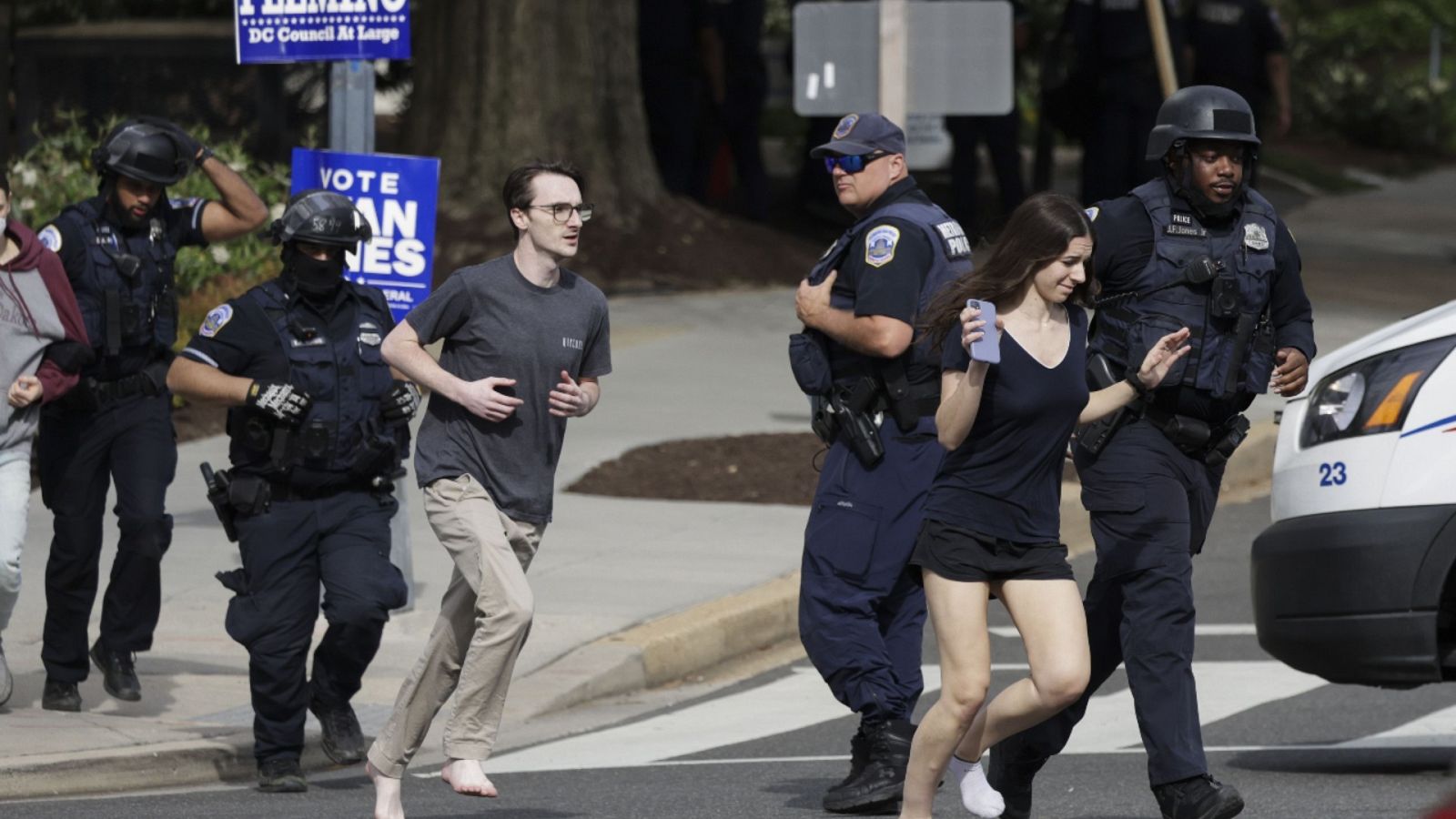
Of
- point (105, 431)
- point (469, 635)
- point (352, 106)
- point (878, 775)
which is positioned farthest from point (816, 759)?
point (352, 106)

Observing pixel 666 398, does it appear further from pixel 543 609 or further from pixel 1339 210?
pixel 1339 210

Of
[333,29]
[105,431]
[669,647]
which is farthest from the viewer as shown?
[669,647]

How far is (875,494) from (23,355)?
2757 millimetres

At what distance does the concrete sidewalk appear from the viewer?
25.0ft

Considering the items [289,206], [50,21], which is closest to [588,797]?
[289,206]

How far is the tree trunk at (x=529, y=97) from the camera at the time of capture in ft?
58.5

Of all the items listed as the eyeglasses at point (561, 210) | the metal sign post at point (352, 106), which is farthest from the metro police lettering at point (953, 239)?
the metal sign post at point (352, 106)

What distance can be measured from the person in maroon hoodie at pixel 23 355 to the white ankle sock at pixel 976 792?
10.3 ft

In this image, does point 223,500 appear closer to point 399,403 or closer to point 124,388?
point 399,403

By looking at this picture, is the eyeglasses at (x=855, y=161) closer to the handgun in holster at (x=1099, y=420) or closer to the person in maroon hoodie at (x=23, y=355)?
the handgun in holster at (x=1099, y=420)

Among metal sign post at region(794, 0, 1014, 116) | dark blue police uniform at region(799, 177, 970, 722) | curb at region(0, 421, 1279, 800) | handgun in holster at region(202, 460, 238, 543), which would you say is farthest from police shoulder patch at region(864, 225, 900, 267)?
metal sign post at region(794, 0, 1014, 116)

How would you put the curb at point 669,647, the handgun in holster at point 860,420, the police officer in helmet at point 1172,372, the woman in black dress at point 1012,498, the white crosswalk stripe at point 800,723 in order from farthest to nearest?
the curb at point 669,647
the white crosswalk stripe at point 800,723
the handgun in holster at point 860,420
the police officer in helmet at point 1172,372
the woman in black dress at point 1012,498

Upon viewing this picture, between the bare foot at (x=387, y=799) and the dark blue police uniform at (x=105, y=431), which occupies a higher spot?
the dark blue police uniform at (x=105, y=431)

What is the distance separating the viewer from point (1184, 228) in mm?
6379
